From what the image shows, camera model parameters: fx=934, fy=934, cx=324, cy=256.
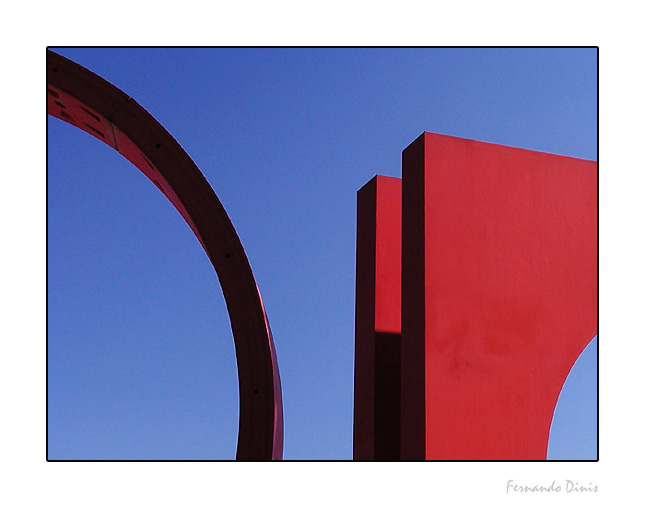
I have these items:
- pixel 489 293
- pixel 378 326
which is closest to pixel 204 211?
pixel 489 293

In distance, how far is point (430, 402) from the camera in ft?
20.6

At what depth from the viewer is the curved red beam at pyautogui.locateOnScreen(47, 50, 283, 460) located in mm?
A: 5078

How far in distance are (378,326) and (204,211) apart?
312 cm

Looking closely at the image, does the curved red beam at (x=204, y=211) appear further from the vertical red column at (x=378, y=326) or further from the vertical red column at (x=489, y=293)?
the vertical red column at (x=378, y=326)

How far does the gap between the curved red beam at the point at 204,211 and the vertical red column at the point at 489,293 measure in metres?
1.59

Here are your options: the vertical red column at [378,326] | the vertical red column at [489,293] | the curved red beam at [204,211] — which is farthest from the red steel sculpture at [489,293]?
the curved red beam at [204,211]

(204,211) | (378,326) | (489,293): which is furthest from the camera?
(378,326)

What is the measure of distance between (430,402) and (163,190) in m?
2.27

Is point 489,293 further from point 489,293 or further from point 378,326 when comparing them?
point 378,326

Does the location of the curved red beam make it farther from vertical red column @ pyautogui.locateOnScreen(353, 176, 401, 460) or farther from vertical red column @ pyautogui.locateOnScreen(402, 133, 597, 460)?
vertical red column @ pyautogui.locateOnScreen(353, 176, 401, 460)

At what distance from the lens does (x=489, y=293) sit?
666 centimetres

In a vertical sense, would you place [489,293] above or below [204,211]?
below
